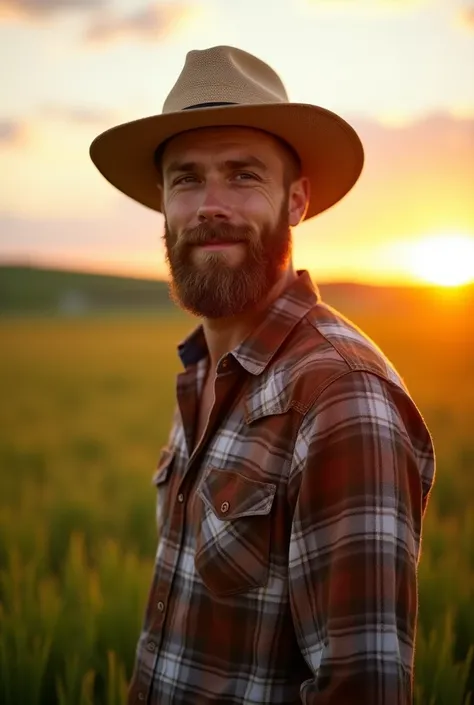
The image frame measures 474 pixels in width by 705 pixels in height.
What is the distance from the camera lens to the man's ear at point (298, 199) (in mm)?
1882

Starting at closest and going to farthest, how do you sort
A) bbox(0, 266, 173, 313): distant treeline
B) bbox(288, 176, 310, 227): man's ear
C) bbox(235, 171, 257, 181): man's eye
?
bbox(235, 171, 257, 181): man's eye → bbox(288, 176, 310, 227): man's ear → bbox(0, 266, 173, 313): distant treeline

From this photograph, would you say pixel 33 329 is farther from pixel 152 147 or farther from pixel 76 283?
pixel 76 283

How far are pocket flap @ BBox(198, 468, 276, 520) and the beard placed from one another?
1.36ft

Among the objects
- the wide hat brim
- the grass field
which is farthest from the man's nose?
the grass field

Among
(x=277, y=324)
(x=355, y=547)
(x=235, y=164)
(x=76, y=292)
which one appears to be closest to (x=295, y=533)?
(x=355, y=547)

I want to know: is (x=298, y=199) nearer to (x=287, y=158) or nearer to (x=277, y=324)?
(x=287, y=158)

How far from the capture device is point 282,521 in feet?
4.57

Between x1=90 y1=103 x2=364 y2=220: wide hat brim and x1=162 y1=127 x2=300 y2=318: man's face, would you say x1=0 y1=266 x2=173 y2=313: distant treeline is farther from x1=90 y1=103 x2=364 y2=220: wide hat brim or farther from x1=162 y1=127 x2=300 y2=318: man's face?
x1=162 y1=127 x2=300 y2=318: man's face

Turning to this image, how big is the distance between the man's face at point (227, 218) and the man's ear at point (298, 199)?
0.29 feet

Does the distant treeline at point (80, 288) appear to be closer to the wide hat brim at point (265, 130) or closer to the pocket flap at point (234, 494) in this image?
the wide hat brim at point (265, 130)

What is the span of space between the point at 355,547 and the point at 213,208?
0.83 m

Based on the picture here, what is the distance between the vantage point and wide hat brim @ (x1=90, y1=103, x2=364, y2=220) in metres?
1.65

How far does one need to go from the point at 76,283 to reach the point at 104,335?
9.93 m

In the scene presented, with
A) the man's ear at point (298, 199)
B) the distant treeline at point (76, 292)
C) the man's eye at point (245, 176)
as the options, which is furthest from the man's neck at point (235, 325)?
the distant treeline at point (76, 292)
